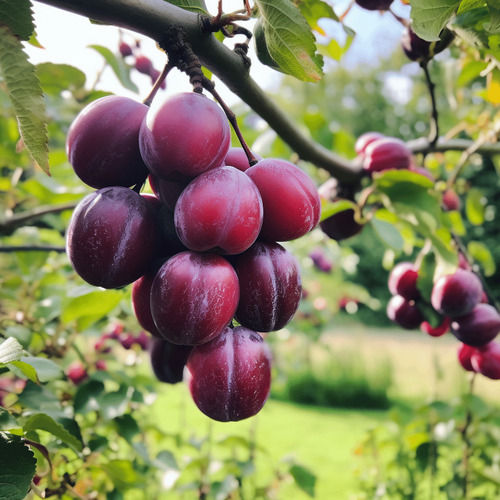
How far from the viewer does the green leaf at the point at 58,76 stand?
0.94 metres

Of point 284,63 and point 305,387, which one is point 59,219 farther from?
point 305,387

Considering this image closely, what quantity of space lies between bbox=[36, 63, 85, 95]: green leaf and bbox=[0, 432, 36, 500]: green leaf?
2.33 ft

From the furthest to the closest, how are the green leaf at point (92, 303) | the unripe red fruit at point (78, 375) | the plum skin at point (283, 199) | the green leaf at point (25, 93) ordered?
1. the unripe red fruit at point (78, 375)
2. the green leaf at point (92, 303)
3. the plum skin at point (283, 199)
4. the green leaf at point (25, 93)

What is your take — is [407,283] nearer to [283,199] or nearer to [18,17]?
[283,199]

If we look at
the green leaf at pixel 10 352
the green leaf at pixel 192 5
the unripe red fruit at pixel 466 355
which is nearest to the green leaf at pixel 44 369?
the green leaf at pixel 10 352

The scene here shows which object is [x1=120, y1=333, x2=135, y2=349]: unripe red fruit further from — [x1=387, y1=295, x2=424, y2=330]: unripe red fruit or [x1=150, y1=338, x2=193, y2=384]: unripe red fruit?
[x1=150, y1=338, x2=193, y2=384]: unripe red fruit

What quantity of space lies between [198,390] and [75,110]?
1.29 meters

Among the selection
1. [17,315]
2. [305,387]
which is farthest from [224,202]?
[305,387]

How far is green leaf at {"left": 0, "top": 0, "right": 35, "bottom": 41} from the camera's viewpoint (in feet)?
1.22

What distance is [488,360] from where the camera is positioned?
2.99 feet

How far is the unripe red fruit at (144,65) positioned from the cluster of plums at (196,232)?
0.82 metres

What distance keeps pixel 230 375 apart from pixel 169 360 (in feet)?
0.37

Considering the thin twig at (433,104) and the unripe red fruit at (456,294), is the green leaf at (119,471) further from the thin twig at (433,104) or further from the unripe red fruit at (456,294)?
the thin twig at (433,104)

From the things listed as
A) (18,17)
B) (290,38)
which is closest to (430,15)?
(290,38)
